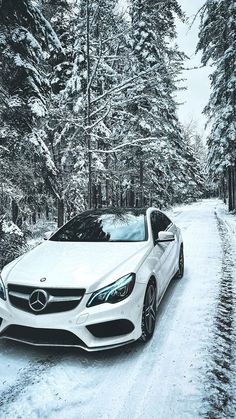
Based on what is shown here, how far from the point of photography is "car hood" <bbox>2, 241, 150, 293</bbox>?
356cm

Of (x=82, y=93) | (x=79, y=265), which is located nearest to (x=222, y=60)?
(x=82, y=93)

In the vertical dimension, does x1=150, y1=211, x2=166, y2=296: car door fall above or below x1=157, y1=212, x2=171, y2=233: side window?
below

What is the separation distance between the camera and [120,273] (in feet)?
12.1

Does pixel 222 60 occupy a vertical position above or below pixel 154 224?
above

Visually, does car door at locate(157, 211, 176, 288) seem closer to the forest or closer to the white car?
the white car

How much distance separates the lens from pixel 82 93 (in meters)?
14.6

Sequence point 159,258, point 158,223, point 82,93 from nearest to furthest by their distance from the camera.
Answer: point 159,258
point 158,223
point 82,93

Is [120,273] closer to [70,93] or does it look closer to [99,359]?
[99,359]

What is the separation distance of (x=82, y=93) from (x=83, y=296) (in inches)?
504

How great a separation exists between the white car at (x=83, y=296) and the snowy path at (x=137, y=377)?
25 cm

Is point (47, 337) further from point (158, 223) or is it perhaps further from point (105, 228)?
point (158, 223)

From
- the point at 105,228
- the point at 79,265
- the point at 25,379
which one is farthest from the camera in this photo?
the point at 105,228

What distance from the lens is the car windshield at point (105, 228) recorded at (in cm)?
491

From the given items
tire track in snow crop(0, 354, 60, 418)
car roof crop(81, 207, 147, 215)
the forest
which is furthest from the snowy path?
the forest
